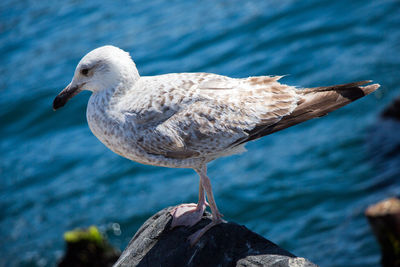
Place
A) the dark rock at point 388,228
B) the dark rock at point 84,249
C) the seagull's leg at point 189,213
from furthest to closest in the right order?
the dark rock at point 84,249 → the dark rock at point 388,228 → the seagull's leg at point 189,213

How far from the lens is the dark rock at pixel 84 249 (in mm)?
9438

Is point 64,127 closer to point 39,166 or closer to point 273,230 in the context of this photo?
point 39,166

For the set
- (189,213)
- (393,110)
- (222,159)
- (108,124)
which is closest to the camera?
(108,124)

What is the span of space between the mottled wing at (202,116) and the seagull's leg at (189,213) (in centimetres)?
84

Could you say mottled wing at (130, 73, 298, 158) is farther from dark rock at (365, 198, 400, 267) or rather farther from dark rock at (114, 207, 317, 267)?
dark rock at (365, 198, 400, 267)

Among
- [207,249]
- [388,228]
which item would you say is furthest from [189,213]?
[388,228]

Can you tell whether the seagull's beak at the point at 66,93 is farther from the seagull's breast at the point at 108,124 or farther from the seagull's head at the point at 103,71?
the seagull's breast at the point at 108,124

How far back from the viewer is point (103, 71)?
5.72 meters

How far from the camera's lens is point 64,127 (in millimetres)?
15609

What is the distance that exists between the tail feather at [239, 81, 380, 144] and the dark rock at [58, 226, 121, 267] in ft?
16.0

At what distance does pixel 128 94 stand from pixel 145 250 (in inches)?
72.6

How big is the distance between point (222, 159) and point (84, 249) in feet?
15.8

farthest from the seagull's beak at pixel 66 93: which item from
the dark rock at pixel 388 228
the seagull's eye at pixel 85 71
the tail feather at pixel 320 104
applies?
the dark rock at pixel 388 228

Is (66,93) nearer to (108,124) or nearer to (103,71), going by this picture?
(103,71)
